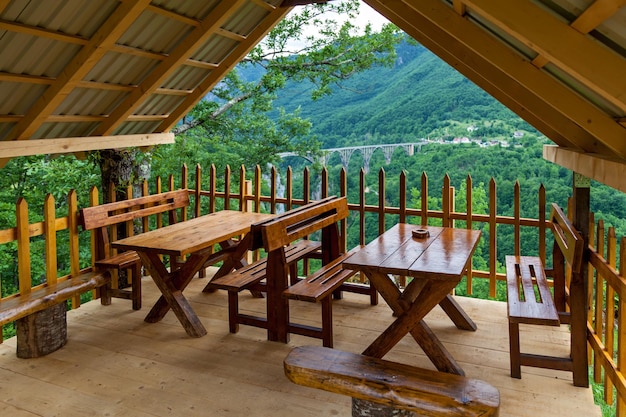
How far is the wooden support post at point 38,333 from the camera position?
4.22 metres

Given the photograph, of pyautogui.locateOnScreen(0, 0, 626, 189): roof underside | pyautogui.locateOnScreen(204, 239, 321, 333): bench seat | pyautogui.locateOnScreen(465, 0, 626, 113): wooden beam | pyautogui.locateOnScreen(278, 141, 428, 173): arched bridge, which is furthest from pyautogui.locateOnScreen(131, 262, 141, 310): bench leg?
pyautogui.locateOnScreen(278, 141, 428, 173): arched bridge

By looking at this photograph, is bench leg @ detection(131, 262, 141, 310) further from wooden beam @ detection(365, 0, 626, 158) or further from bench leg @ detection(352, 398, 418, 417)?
wooden beam @ detection(365, 0, 626, 158)

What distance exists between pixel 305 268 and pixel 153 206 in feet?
6.69

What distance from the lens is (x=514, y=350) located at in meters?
3.73

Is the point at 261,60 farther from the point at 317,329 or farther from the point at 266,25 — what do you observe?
the point at 317,329

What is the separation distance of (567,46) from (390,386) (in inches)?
72.9

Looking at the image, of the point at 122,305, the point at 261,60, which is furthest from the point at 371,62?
the point at 122,305

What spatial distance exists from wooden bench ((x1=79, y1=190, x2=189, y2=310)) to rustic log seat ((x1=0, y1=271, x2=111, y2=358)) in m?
0.74

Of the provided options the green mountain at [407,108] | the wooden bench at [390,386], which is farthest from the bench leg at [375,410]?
the green mountain at [407,108]

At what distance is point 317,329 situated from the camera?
4.36 metres

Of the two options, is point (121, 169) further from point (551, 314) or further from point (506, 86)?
point (551, 314)

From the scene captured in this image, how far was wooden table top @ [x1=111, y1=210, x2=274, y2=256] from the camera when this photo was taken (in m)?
4.47

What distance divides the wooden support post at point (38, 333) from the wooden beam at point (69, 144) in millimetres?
1537

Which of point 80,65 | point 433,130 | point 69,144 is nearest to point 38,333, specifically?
point 69,144
